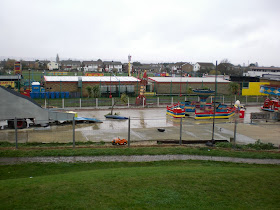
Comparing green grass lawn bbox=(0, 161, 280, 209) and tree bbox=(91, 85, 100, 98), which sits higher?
tree bbox=(91, 85, 100, 98)

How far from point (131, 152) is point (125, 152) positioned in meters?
0.29

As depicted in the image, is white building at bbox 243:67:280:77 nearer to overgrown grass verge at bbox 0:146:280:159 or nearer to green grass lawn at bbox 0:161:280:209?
overgrown grass verge at bbox 0:146:280:159

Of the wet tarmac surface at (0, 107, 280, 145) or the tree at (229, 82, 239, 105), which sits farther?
the tree at (229, 82, 239, 105)

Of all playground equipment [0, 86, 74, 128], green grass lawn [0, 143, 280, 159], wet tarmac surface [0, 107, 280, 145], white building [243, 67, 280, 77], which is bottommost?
wet tarmac surface [0, 107, 280, 145]

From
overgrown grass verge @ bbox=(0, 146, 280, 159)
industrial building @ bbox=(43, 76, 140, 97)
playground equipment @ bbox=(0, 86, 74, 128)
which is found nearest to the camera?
overgrown grass verge @ bbox=(0, 146, 280, 159)

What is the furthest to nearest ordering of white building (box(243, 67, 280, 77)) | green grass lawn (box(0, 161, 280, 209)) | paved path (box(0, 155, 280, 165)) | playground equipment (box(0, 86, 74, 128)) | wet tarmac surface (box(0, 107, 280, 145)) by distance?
white building (box(243, 67, 280, 77)), playground equipment (box(0, 86, 74, 128)), wet tarmac surface (box(0, 107, 280, 145)), paved path (box(0, 155, 280, 165)), green grass lawn (box(0, 161, 280, 209))

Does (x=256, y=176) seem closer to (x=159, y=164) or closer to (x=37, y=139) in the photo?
(x=159, y=164)

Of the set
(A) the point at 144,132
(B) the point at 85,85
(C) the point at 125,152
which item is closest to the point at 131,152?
(C) the point at 125,152

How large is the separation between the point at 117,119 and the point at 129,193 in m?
18.4

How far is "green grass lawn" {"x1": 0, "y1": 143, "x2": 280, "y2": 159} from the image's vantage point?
1359 cm

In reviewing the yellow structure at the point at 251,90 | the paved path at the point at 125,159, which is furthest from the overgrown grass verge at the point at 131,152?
the yellow structure at the point at 251,90

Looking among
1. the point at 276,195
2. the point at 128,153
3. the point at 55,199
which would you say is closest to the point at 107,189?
the point at 55,199

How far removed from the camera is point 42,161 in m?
12.6

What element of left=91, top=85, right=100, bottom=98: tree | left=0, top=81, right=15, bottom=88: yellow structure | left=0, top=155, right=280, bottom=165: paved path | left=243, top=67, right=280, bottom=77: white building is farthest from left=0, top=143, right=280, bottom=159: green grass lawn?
left=243, top=67, right=280, bottom=77: white building
